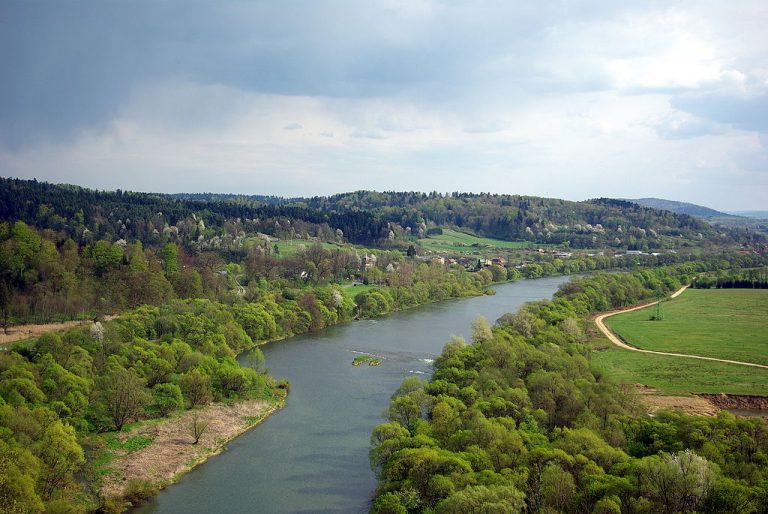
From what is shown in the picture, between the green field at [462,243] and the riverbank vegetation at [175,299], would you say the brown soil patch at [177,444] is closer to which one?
the riverbank vegetation at [175,299]

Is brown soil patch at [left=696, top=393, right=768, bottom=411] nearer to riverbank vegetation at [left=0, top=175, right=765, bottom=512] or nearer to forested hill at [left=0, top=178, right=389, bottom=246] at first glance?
riverbank vegetation at [left=0, top=175, right=765, bottom=512]

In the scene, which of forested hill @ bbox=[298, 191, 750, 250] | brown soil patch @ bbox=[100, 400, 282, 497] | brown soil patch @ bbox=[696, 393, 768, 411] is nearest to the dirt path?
brown soil patch @ bbox=[696, 393, 768, 411]

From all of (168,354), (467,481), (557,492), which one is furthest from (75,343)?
(557,492)

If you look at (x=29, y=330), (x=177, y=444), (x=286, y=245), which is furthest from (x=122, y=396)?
(x=286, y=245)

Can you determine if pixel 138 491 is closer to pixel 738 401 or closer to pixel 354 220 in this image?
pixel 738 401

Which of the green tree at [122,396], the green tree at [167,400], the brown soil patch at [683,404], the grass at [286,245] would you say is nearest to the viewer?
the green tree at [122,396]

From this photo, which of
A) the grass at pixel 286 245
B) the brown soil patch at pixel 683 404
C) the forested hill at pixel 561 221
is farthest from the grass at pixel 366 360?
the forested hill at pixel 561 221
